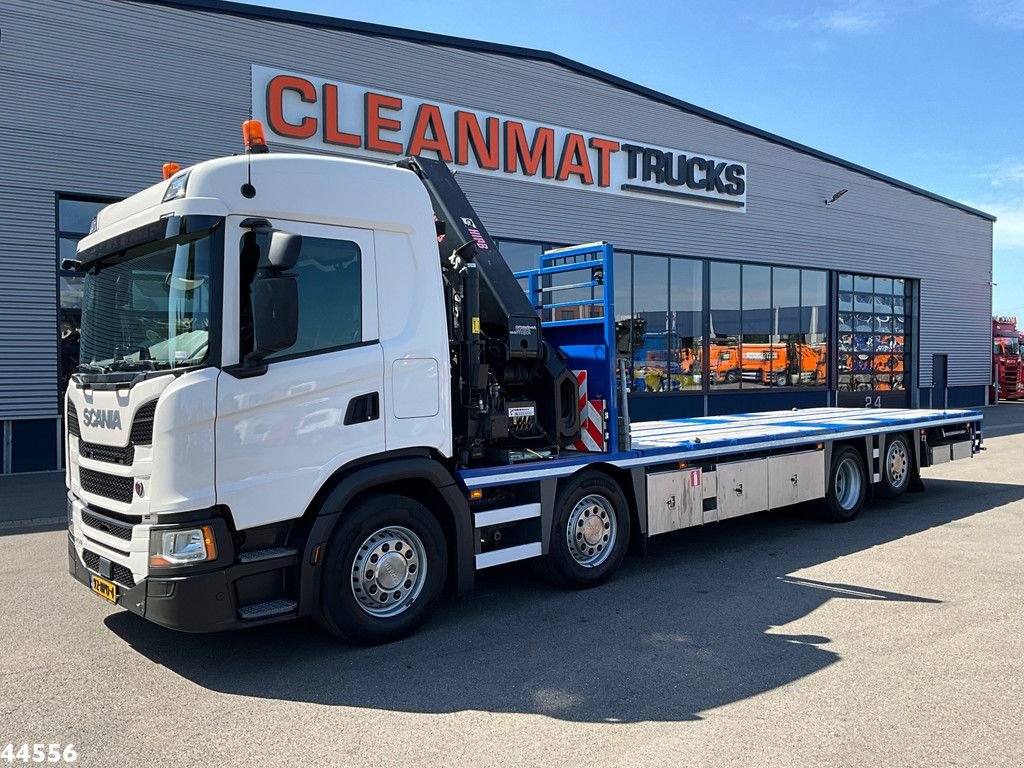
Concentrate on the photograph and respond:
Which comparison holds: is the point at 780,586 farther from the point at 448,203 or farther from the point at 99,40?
the point at 99,40

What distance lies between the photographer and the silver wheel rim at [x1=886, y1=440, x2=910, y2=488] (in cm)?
1032

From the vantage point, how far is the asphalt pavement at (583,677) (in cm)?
371

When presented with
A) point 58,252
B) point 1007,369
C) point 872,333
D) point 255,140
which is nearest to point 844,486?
point 255,140

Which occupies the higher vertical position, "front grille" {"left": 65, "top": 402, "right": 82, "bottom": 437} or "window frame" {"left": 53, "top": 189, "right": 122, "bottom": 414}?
"window frame" {"left": 53, "top": 189, "right": 122, "bottom": 414}

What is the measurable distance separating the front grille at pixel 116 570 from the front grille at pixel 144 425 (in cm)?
78

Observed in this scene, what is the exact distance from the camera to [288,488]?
4.66 metres

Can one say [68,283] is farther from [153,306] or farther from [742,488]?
[742,488]

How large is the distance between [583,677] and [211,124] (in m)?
13.2

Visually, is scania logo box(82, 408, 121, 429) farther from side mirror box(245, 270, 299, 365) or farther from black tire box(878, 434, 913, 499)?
black tire box(878, 434, 913, 499)

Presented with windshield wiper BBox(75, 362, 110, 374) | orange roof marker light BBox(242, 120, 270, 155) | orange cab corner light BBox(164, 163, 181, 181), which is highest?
orange roof marker light BBox(242, 120, 270, 155)

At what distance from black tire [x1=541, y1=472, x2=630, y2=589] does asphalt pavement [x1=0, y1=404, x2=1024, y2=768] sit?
Result: 0.19 m

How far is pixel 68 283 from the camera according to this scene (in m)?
13.5

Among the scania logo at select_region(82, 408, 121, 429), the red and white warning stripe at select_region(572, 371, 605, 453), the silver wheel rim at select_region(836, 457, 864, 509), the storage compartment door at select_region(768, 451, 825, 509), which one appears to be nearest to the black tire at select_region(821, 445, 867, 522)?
the silver wheel rim at select_region(836, 457, 864, 509)

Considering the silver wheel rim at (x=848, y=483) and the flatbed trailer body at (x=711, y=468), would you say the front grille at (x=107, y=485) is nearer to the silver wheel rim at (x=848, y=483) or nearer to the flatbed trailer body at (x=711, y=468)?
the flatbed trailer body at (x=711, y=468)
